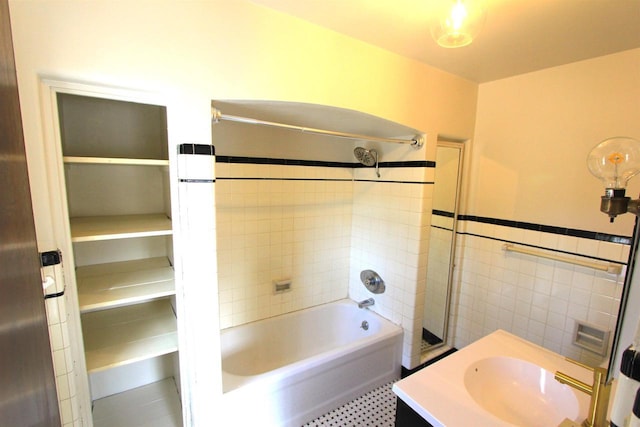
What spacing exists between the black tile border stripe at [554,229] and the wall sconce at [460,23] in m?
1.56

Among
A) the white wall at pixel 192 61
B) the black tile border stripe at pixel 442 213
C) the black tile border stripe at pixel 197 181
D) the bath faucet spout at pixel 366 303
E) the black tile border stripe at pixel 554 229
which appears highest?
the white wall at pixel 192 61

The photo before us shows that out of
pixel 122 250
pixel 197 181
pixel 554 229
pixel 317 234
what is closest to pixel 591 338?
pixel 554 229

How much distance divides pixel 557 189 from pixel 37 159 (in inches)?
112

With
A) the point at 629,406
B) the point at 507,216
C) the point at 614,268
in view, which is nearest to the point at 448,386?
the point at 629,406

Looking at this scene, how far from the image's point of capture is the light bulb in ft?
3.08

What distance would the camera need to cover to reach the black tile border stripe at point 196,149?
130 centimetres

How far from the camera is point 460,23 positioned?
1094mm

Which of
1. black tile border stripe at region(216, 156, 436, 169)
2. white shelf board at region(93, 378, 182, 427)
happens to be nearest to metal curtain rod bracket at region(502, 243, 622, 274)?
black tile border stripe at region(216, 156, 436, 169)

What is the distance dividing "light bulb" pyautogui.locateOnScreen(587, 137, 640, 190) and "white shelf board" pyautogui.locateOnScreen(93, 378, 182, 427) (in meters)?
2.31

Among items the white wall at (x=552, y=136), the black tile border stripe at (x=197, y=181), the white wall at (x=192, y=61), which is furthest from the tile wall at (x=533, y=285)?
the black tile border stripe at (x=197, y=181)

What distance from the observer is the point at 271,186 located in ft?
7.63

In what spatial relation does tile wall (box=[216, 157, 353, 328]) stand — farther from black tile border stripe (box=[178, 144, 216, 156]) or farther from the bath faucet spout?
black tile border stripe (box=[178, 144, 216, 156])

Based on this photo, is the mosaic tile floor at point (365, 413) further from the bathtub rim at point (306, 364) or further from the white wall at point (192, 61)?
the white wall at point (192, 61)

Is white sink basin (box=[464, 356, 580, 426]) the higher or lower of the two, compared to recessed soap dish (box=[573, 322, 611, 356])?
higher
